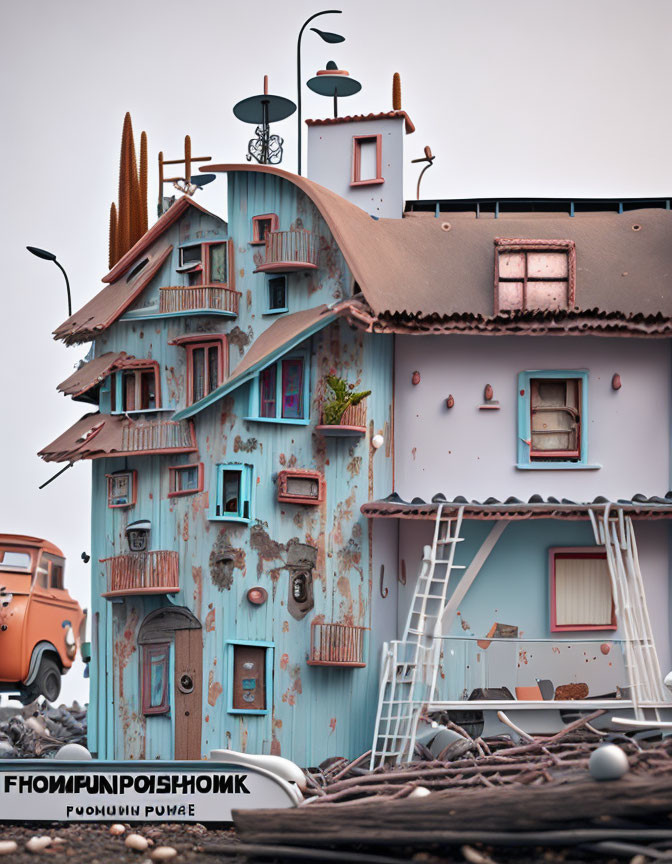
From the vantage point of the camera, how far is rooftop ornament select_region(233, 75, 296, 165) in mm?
31656

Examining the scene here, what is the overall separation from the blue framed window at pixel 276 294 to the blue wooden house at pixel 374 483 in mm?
57

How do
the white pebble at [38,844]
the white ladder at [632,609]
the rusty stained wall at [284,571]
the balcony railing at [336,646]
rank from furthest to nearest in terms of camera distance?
the rusty stained wall at [284,571] → the balcony railing at [336,646] → the white ladder at [632,609] → the white pebble at [38,844]

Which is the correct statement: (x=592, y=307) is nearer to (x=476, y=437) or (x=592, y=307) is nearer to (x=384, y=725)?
(x=476, y=437)

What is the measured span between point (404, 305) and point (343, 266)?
1.56 metres

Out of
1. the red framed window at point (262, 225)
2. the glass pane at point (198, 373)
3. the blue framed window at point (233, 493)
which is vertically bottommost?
the blue framed window at point (233, 493)

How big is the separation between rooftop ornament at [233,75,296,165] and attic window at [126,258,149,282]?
3216 mm

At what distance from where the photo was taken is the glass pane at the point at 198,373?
29422 millimetres

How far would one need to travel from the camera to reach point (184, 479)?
94.1 feet

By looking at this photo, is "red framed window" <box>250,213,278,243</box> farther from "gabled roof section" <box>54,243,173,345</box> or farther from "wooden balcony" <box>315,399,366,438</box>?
"wooden balcony" <box>315,399,366,438</box>

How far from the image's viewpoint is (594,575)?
2850 centimetres

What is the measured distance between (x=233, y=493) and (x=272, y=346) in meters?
2.98

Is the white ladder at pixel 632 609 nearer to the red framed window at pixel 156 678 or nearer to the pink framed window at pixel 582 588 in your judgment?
the pink framed window at pixel 582 588

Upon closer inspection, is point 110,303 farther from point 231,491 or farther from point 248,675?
point 248,675

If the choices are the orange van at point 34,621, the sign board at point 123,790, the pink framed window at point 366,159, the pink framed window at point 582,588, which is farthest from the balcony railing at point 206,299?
the sign board at point 123,790
